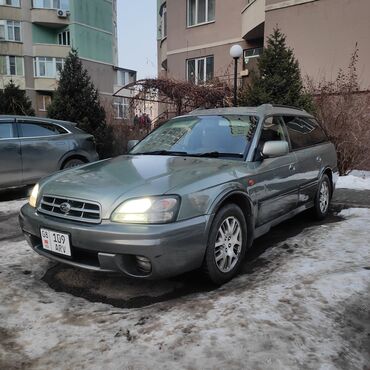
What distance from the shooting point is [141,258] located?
3119mm

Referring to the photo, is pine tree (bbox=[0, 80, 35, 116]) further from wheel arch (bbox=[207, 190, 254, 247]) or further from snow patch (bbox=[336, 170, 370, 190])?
wheel arch (bbox=[207, 190, 254, 247])

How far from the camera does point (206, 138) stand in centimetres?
445

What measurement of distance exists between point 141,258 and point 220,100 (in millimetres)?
10292

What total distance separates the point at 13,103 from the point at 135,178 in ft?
41.9

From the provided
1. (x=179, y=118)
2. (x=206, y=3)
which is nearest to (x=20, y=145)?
(x=179, y=118)

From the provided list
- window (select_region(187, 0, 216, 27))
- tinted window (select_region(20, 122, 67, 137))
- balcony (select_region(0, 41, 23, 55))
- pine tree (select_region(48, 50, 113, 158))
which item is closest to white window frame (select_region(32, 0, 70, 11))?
balcony (select_region(0, 41, 23, 55))

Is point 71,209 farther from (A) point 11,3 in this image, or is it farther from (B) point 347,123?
(A) point 11,3

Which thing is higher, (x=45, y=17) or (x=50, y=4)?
(x=50, y=4)

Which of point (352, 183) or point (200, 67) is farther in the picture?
point (200, 67)

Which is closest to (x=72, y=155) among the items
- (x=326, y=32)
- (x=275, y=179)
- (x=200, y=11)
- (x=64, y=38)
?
(x=275, y=179)

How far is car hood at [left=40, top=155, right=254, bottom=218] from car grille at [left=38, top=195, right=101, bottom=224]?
0.05 m

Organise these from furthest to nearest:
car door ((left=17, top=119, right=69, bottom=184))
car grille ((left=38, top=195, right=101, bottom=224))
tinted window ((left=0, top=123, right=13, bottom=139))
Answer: car door ((left=17, top=119, right=69, bottom=184))
tinted window ((left=0, top=123, right=13, bottom=139))
car grille ((left=38, top=195, right=101, bottom=224))

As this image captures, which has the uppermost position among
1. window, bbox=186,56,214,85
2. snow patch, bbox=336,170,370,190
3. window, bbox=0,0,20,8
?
window, bbox=0,0,20,8

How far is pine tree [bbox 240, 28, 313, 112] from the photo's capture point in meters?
9.12
